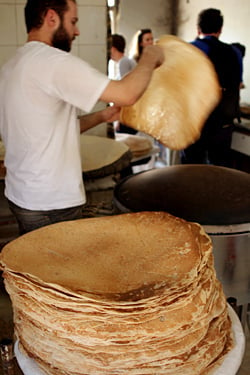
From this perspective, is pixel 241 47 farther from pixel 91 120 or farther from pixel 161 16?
pixel 91 120

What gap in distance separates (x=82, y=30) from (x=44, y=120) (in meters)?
1.58

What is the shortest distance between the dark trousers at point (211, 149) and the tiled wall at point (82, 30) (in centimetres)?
145

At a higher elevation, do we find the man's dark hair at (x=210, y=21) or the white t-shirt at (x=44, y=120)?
the man's dark hair at (x=210, y=21)

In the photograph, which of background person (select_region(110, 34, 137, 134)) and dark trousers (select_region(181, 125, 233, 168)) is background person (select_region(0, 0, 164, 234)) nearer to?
dark trousers (select_region(181, 125, 233, 168))

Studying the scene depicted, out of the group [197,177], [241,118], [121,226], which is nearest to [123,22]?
[241,118]

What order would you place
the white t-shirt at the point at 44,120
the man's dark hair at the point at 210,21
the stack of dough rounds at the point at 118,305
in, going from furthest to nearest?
the man's dark hair at the point at 210,21 < the white t-shirt at the point at 44,120 < the stack of dough rounds at the point at 118,305

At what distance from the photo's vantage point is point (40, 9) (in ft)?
6.01

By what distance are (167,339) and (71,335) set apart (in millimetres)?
220

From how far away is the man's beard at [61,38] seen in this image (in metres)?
1.88

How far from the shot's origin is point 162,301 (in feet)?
3.16

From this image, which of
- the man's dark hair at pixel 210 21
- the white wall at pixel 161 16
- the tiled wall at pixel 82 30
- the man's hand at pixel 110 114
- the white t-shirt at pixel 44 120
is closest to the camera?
the white t-shirt at pixel 44 120

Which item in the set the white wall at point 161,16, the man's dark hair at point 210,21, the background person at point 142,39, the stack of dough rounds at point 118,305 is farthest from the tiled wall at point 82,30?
the white wall at point 161,16

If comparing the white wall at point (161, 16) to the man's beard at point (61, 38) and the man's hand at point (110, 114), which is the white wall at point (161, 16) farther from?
the man's beard at point (61, 38)

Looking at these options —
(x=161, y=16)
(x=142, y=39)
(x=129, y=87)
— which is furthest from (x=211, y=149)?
(x=161, y=16)
